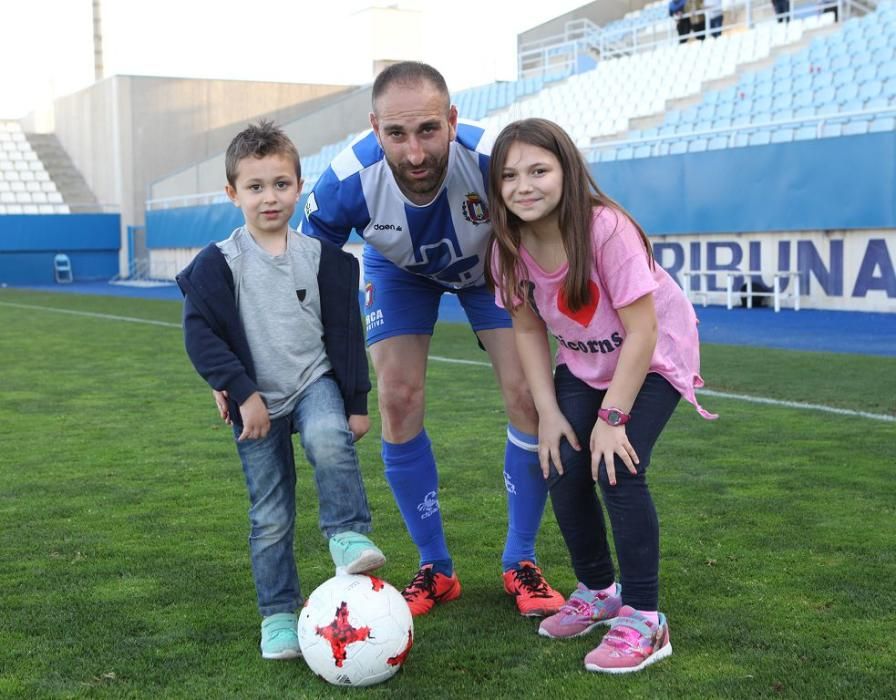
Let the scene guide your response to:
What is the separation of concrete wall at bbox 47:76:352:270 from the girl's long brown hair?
33046 mm

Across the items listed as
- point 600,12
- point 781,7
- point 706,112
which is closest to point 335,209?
point 706,112

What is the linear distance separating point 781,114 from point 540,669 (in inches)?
582

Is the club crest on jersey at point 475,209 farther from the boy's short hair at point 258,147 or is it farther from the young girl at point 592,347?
the boy's short hair at point 258,147

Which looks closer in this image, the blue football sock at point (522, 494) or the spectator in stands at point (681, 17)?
the blue football sock at point (522, 494)

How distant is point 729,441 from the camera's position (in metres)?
6.25

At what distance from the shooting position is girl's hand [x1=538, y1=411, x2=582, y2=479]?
3.13 meters

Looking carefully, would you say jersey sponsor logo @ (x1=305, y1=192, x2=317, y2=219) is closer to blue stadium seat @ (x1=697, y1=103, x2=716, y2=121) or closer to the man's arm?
the man's arm

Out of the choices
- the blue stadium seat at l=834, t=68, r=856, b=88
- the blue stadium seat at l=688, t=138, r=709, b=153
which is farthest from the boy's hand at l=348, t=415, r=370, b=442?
the blue stadium seat at l=834, t=68, r=856, b=88

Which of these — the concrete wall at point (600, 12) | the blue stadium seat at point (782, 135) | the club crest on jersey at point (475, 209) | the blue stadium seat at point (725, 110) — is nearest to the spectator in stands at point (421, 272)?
the club crest on jersey at point (475, 209)

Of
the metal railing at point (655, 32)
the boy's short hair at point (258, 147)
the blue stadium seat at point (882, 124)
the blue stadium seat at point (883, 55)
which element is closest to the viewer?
the boy's short hair at point (258, 147)

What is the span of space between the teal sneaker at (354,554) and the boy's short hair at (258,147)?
988 millimetres

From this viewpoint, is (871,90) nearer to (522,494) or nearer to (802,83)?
(802,83)

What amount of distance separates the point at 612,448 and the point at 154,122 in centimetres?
3425

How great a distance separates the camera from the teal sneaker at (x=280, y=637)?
3070 millimetres
